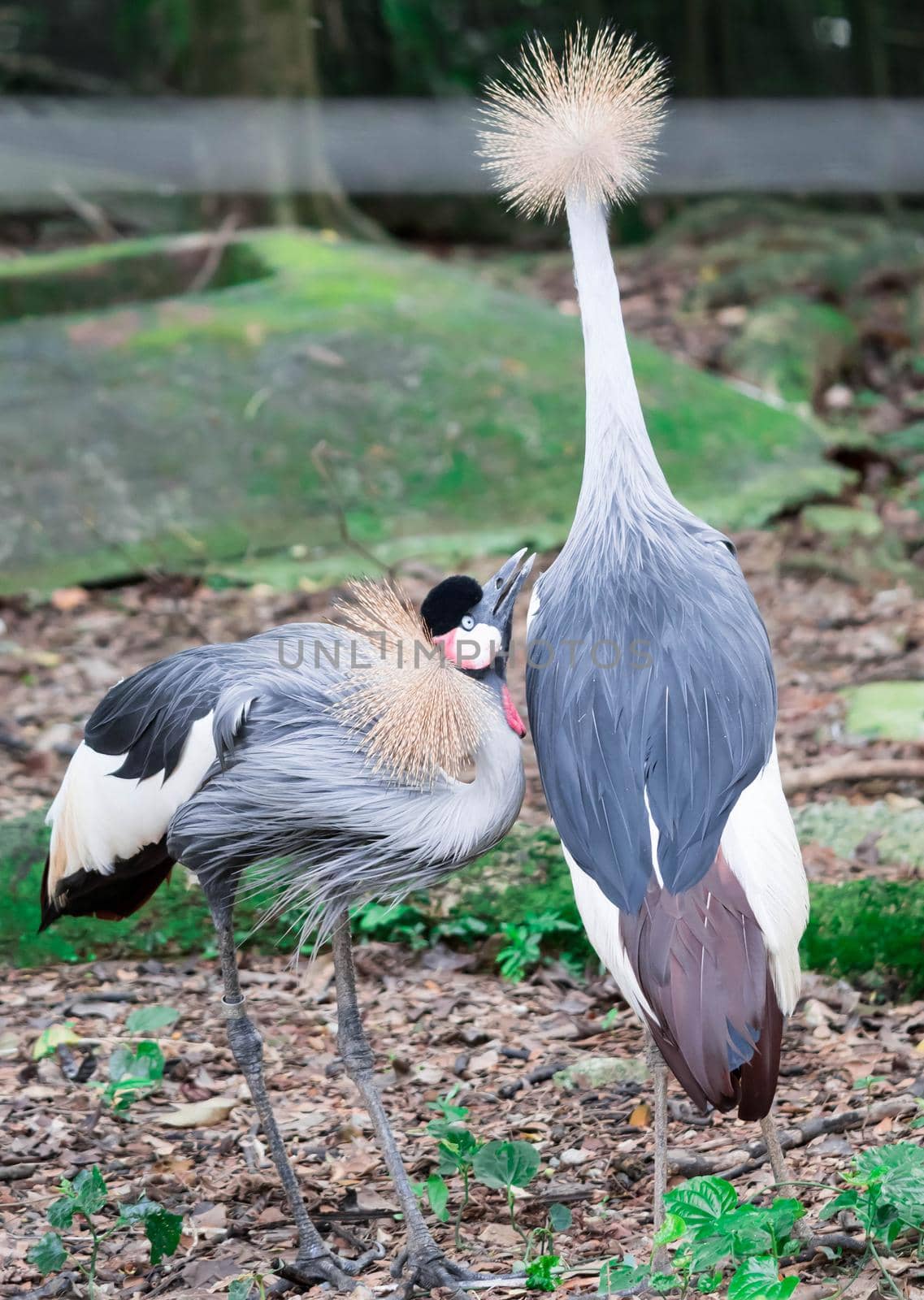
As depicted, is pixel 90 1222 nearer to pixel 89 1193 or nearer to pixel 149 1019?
pixel 89 1193

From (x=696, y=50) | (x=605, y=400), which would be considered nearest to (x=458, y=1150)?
(x=605, y=400)

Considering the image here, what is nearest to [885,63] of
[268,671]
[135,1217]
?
[268,671]

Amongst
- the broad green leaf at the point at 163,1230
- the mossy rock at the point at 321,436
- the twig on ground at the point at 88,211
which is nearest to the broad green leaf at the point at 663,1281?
the broad green leaf at the point at 163,1230

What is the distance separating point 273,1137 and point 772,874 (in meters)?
0.92

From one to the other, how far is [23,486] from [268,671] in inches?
120

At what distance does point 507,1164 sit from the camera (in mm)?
2322

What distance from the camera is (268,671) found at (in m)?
2.48

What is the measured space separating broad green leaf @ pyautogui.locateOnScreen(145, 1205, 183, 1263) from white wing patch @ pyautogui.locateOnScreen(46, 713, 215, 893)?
61 cm

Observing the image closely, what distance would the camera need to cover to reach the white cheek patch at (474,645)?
7.65 ft

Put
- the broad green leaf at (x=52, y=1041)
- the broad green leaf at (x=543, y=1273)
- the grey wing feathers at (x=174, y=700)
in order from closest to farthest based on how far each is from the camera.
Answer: the broad green leaf at (x=543, y=1273) → the grey wing feathers at (x=174, y=700) → the broad green leaf at (x=52, y=1041)

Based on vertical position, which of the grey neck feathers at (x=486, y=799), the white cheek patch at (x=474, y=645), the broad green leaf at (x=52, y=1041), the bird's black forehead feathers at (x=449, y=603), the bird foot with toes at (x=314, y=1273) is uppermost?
the bird's black forehead feathers at (x=449, y=603)

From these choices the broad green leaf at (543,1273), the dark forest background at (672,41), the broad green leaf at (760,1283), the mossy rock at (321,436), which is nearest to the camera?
the broad green leaf at (760,1283)

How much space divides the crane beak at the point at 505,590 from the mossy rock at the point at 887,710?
5.53 ft

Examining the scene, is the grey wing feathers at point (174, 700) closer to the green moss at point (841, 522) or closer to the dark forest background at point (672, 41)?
the green moss at point (841, 522)
